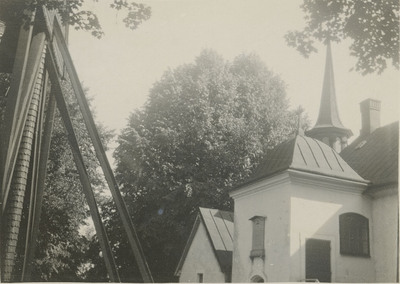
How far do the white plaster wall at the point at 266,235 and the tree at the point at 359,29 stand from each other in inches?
130

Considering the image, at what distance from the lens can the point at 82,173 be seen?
3.63 m

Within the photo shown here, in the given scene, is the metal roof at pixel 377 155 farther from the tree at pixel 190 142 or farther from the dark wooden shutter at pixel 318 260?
the tree at pixel 190 142

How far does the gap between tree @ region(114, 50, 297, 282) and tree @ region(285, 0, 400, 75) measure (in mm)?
798

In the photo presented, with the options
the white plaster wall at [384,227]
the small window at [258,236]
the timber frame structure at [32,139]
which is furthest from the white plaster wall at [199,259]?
the timber frame structure at [32,139]

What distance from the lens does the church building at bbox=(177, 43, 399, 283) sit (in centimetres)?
765

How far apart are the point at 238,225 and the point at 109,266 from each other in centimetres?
604

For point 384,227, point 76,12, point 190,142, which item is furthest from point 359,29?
point 384,227

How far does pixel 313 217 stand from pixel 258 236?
1.21 metres

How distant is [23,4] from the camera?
11.8ft

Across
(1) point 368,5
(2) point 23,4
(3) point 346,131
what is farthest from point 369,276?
(3) point 346,131

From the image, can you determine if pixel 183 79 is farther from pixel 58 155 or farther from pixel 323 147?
pixel 323 147

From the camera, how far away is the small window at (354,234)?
822 cm

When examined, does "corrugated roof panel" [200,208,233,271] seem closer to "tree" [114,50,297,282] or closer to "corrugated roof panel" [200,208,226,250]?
"corrugated roof panel" [200,208,226,250]

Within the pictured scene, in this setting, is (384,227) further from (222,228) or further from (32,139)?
(32,139)
